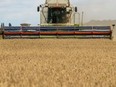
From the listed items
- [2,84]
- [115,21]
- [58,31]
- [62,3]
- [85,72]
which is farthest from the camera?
[115,21]

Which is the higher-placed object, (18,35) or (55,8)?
(55,8)

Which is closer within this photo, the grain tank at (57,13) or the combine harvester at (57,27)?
the combine harvester at (57,27)

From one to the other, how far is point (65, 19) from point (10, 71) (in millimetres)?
18368

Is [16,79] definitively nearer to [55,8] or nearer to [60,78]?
[60,78]

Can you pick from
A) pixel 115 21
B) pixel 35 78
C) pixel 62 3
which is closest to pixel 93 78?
pixel 35 78

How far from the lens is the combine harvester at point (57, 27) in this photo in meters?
22.5

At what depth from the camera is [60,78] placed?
556 cm

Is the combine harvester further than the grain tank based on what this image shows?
No

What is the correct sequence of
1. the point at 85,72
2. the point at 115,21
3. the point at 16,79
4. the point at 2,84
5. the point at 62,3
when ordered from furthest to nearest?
the point at 115,21 < the point at 62,3 < the point at 85,72 < the point at 16,79 < the point at 2,84

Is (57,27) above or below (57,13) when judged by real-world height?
below

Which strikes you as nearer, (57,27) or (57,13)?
(57,27)

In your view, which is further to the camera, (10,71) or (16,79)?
(10,71)

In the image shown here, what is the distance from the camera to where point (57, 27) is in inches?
894

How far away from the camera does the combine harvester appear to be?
2255 centimetres
